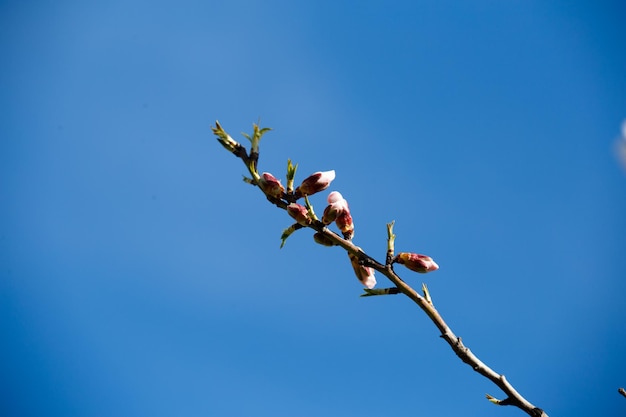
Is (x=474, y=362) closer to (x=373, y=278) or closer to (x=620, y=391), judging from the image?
(x=373, y=278)

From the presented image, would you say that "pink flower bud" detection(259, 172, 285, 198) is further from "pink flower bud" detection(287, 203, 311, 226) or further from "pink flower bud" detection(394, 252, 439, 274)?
"pink flower bud" detection(394, 252, 439, 274)

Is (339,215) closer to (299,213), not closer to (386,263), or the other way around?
(299,213)

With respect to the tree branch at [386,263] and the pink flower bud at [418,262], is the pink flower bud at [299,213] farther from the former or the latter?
the pink flower bud at [418,262]

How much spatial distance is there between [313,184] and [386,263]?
0.60 meters

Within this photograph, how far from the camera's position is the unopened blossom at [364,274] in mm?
2487

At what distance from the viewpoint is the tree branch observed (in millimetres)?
2006

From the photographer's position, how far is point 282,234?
7.82ft

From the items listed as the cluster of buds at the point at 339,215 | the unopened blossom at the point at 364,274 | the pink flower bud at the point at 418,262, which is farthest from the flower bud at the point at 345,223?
the pink flower bud at the point at 418,262

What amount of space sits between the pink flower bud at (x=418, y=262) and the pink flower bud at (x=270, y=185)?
2.57 ft

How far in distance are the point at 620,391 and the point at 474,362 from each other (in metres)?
0.87

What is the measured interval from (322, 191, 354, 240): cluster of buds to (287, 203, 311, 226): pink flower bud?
14 centimetres

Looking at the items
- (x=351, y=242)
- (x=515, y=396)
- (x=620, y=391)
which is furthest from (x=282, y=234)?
(x=620, y=391)

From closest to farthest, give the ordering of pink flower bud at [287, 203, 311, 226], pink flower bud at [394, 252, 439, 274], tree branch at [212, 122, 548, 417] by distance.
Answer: tree branch at [212, 122, 548, 417]
pink flower bud at [287, 203, 311, 226]
pink flower bud at [394, 252, 439, 274]

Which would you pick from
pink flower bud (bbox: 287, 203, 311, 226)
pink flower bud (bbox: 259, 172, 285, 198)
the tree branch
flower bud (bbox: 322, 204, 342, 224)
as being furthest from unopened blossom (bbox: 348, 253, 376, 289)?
pink flower bud (bbox: 259, 172, 285, 198)
